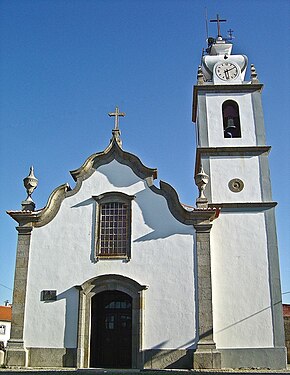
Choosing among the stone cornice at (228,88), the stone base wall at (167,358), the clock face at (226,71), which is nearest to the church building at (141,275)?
the stone base wall at (167,358)

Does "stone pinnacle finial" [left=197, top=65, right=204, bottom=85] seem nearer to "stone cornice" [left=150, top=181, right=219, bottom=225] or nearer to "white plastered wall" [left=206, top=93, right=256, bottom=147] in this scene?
"white plastered wall" [left=206, top=93, right=256, bottom=147]

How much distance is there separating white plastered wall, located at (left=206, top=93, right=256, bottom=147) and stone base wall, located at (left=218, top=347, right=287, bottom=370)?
7.95 m

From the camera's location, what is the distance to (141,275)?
1602 centimetres

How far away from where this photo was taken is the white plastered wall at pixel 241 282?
16203 millimetres

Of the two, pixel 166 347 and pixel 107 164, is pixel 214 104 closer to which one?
pixel 107 164

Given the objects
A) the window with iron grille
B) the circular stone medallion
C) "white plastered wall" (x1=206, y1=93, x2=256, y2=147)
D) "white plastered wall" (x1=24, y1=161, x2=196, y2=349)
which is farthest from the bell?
the window with iron grille

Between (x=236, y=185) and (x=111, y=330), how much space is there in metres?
7.25

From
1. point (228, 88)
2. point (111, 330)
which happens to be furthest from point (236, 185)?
point (111, 330)

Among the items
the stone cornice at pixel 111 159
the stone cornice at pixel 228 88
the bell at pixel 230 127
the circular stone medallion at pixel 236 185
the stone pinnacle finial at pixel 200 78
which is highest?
the stone pinnacle finial at pixel 200 78

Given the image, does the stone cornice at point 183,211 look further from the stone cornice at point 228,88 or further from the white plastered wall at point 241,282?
the stone cornice at point 228,88

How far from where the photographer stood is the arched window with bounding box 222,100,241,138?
1975 cm

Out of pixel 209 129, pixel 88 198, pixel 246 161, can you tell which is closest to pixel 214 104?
pixel 209 129

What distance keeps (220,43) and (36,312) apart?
1461cm

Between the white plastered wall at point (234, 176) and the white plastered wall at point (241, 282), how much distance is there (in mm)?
789
